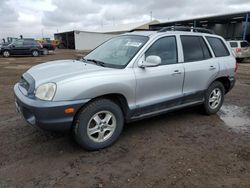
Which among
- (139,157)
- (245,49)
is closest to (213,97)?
(139,157)

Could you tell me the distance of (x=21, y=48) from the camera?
2311 cm

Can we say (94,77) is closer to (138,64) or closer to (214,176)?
(138,64)

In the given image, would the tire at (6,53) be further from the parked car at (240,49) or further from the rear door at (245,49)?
the rear door at (245,49)

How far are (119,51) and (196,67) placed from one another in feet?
5.05

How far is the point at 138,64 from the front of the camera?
3820 millimetres

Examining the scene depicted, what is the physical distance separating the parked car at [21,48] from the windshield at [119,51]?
20.8m

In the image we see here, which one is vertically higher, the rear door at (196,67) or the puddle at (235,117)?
the rear door at (196,67)

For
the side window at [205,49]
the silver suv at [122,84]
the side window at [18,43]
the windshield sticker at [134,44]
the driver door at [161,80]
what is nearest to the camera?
the silver suv at [122,84]

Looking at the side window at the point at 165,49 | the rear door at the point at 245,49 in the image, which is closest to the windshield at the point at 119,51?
the side window at the point at 165,49

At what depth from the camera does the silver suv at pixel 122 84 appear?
319 cm

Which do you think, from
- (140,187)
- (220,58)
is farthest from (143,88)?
(220,58)

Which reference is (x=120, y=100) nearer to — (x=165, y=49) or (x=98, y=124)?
(x=98, y=124)

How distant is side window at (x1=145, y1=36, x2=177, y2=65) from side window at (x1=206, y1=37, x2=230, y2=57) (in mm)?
1174

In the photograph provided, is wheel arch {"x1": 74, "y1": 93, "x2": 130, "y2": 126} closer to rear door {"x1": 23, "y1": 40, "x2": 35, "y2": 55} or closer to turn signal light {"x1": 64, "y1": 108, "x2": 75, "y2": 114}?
turn signal light {"x1": 64, "y1": 108, "x2": 75, "y2": 114}
